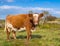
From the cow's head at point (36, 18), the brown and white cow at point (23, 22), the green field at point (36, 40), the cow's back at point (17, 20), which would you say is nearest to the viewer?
the green field at point (36, 40)

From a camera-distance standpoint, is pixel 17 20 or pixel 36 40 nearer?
pixel 36 40

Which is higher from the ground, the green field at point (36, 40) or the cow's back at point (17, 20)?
the cow's back at point (17, 20)

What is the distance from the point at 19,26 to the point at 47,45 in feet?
12.9

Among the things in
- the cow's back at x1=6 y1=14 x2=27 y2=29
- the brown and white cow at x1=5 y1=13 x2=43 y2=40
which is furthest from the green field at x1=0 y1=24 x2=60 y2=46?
the cow's back at x1=6 y1=14 x2=27 y2=29

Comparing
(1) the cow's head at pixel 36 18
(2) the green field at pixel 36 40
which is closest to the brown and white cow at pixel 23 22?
(1) the cow's head at pixel 36 18

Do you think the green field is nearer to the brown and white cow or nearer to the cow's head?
the brown and white cow

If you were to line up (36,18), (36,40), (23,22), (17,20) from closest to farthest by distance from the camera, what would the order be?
(36,40), (36,18), (23,22), (17,20)

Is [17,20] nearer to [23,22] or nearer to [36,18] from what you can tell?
[23,22]

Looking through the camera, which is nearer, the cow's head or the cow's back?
the cow's head

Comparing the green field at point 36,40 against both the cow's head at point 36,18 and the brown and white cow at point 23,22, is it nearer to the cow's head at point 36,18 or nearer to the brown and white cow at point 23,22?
the brown and white cow at point 23,22

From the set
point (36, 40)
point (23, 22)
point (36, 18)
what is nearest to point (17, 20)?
point (23, 22)

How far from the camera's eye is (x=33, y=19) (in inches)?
639

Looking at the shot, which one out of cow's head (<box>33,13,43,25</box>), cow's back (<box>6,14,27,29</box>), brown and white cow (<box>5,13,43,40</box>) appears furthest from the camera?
cow's back (<box>6,14,27,29</box>)

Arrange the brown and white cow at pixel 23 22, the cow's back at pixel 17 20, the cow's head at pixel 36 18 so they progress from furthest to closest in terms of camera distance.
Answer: the cow's back at pixel 17 20, the brown and white cow at pixel 23 22, the cow's head at pixel 36 18
